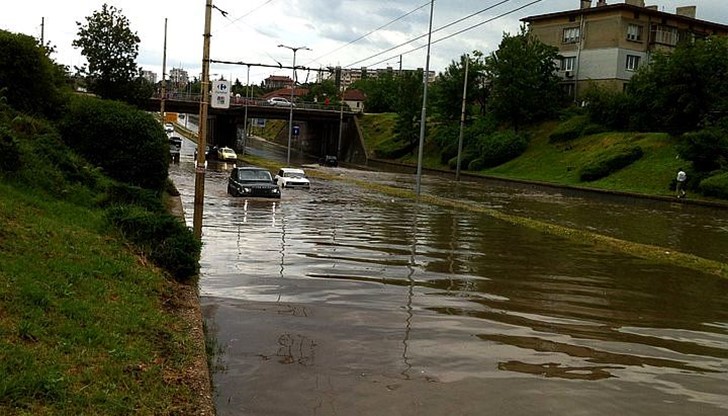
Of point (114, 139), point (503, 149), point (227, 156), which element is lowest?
point (227, 156)

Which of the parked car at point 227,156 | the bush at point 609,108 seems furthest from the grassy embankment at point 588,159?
the parked car at point 227,156

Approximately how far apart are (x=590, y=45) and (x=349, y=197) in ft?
142

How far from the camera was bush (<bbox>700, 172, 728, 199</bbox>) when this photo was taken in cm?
3871

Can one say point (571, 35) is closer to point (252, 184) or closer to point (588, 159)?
point (588, 159)

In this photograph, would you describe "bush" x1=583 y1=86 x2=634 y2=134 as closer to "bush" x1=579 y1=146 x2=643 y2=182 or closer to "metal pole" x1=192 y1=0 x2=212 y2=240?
"bush" x1=579 y1=146 x2=643 y2=182

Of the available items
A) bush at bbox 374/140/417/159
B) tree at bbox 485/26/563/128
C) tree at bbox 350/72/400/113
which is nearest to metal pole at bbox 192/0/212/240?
tree at bbox 485/26/563/128

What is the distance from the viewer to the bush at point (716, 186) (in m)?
38.7

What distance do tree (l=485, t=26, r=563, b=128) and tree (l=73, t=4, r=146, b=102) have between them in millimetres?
44360

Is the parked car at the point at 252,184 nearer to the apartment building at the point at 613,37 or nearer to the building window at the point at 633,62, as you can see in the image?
the apartment building at the point at 613,37

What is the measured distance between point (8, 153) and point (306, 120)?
3374 inches

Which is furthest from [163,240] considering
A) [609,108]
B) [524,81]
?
[524,81]

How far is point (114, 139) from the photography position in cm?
1877

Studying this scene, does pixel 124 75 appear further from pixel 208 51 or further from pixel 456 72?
pixel 456 72

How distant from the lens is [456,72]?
78312 millimetres
